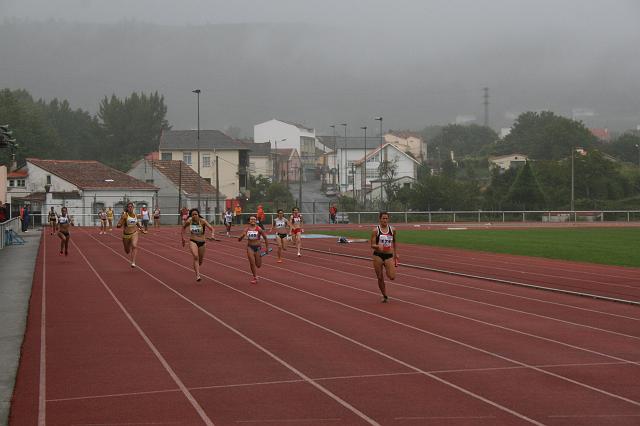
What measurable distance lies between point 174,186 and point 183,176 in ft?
6.16

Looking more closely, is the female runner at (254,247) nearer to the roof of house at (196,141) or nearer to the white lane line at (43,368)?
the white lane line at (43,368)

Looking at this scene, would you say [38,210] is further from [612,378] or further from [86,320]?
[612,378]

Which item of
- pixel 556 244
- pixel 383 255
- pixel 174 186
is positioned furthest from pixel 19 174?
pixel 383 255

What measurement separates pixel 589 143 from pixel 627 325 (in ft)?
381

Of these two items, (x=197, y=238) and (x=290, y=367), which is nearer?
(x=290, y=367)

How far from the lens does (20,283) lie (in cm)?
2141

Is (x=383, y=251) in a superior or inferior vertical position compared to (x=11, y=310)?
superior

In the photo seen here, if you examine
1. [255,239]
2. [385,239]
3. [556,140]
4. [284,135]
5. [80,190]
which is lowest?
[255,239]

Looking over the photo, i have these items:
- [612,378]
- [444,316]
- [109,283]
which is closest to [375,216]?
[109,283]

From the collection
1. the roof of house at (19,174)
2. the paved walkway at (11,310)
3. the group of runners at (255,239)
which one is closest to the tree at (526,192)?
the roof of house at (19,174)

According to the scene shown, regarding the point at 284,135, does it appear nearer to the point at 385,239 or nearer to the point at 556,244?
the point at 556,244

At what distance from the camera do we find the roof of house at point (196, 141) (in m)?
96.5

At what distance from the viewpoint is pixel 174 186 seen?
269ft

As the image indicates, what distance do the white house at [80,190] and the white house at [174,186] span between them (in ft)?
12.5
